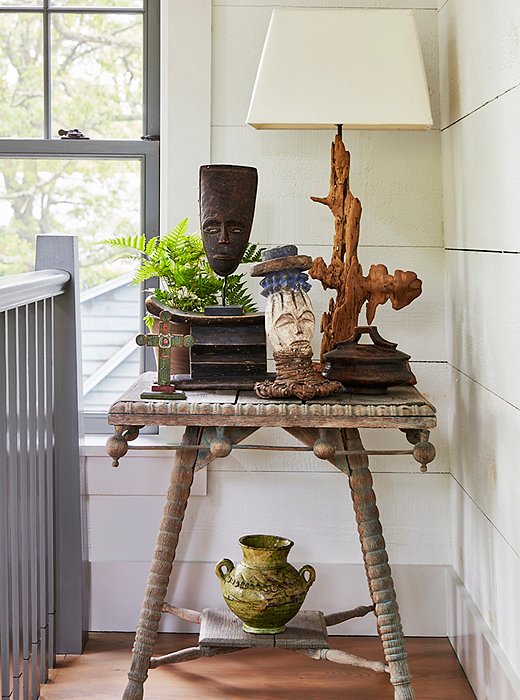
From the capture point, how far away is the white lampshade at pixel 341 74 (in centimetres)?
215

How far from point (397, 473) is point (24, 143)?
1436 millimetres

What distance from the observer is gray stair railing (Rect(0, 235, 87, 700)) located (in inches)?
79.7

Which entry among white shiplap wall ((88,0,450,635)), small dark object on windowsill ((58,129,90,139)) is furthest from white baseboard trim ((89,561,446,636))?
small dark object on windowsill ((58,129,90,139))

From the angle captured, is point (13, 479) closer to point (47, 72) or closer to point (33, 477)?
point (33, 477)

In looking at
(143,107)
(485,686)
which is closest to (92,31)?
(143,107)

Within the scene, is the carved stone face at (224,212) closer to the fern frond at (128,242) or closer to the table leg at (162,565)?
the fern frond at (128,242)

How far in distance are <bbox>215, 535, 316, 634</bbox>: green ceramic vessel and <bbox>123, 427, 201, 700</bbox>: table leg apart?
0.19 metres

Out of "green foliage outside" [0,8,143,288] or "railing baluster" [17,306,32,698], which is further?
"green foliage outside" [0,8,143,288]

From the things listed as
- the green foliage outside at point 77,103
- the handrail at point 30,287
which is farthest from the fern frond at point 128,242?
the green foliage outside at point 77,103

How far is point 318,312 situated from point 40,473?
0.89 meters

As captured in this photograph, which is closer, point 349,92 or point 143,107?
point 349,92

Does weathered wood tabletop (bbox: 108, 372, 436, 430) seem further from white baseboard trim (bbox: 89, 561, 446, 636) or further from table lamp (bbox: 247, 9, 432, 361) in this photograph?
white baseboard trim (bbox: 89, 561, 446, 636)

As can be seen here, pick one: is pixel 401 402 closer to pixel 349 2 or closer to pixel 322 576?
pixel 322 576

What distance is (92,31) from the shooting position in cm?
277
